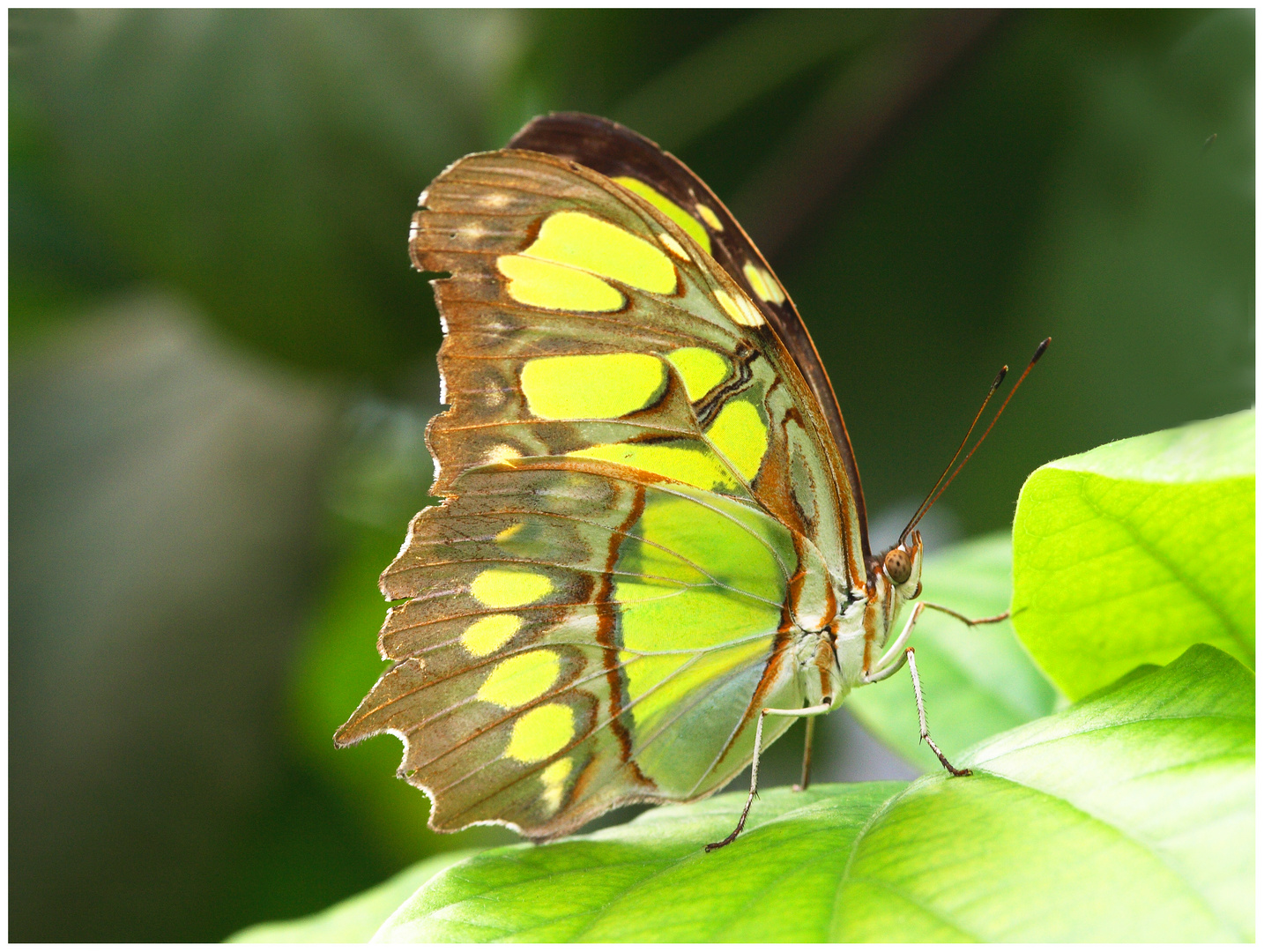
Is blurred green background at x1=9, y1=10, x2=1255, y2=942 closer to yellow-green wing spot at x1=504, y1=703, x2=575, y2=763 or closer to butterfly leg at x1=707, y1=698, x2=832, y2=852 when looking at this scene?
butterfly leg at x1=707, y1=698, x2=832, y2=852

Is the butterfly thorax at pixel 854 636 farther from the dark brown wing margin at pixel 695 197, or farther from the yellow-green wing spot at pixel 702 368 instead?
the yellow-green wing spot at pixel 702 368

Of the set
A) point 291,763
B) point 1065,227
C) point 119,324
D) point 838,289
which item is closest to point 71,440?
point 119,324

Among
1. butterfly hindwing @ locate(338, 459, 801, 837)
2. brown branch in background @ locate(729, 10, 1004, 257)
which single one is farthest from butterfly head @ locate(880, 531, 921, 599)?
brown branch in background @ locate(729, 10, 1004, 257)

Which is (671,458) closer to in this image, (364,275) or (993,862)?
(993,862)

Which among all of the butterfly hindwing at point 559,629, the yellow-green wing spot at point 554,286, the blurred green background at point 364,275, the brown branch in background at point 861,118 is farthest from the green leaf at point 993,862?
the brown branch in background at point 861,118

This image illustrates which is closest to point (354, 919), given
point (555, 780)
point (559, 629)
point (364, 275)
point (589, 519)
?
point (555, 780)

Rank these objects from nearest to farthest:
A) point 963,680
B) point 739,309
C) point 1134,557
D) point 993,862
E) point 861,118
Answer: point 993,862 → point 1134,557 → point 739,309 → point 963,680 → point 861,118
